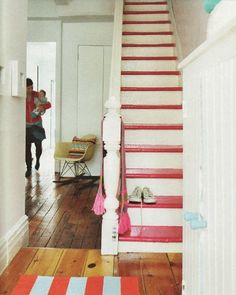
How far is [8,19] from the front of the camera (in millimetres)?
2145

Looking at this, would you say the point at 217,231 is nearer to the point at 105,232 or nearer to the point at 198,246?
the point at 198,246

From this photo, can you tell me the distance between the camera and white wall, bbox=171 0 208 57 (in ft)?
10.4

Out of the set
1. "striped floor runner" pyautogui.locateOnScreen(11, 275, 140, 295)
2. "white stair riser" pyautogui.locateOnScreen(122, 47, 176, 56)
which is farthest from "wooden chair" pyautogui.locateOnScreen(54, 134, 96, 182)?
"striped floor runner" pyautogui.locateOnScreen(11, 275, 140, 295)

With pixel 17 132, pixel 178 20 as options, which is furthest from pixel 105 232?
pixel 178 20

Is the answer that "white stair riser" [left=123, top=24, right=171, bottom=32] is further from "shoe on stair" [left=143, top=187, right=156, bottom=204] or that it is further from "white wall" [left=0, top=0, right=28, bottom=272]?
"shoe on stair" [left=143, top=187, right=156, bottom=204]

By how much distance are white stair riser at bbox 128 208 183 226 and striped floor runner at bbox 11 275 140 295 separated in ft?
2.31

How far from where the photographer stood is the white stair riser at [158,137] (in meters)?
3.36

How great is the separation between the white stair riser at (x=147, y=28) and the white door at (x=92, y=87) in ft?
2.54

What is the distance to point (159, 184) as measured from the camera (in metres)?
2.89

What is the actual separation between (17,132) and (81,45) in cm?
361

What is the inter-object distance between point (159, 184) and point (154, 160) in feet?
0.94

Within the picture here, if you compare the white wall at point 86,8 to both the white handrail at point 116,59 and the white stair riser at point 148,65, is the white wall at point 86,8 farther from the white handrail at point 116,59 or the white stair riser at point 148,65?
the white stair riser at point 148,65

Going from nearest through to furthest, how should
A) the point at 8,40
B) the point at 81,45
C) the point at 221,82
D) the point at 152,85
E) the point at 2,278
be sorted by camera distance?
the point at 221,82 → the point at 2,278 → the point at 8,40 → the point at 152,85 → the point at 81,45

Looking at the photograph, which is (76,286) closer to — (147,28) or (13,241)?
(13,241)
